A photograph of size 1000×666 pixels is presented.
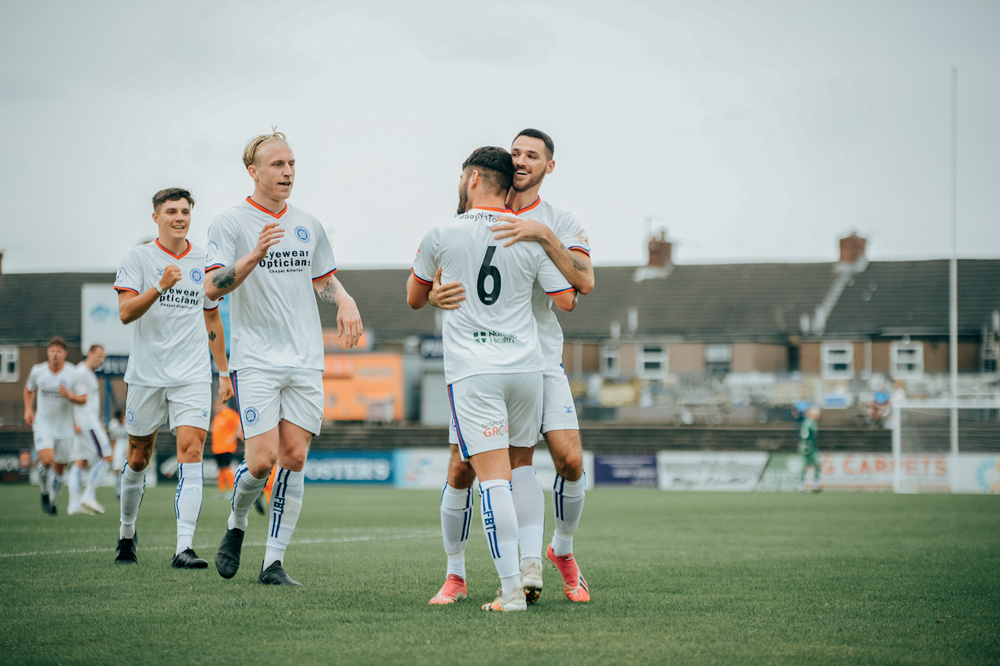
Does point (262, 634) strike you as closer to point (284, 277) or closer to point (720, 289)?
point (284, 277)

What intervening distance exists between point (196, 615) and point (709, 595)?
2.85 m

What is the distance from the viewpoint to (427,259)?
17.8ft

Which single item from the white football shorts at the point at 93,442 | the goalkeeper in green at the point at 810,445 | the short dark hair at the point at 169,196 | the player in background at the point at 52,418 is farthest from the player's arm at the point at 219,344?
the goalkeeper in green at the point at 810,445

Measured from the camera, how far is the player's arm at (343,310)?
636 cm

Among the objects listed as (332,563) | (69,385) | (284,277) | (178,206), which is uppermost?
(178,206)

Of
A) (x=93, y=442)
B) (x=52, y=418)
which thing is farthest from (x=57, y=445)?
(x=93, y=442)

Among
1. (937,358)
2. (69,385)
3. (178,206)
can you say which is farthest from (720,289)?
(178,206)

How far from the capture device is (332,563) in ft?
25.7

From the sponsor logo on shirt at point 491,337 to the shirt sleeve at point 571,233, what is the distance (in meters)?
0.67

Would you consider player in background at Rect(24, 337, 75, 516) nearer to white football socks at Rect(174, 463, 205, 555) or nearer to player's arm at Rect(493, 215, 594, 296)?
white football socks at Rect(174, 463, 205, 555)

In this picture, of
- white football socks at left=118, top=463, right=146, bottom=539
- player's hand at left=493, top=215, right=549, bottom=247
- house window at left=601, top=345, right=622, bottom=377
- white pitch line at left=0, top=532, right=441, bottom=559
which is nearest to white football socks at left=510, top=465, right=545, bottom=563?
player's hand at left=493, top=215, right=549, bottom=247

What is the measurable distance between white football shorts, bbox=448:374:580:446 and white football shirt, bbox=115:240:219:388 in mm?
3070

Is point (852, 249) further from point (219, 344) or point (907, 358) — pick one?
point (219, 344)

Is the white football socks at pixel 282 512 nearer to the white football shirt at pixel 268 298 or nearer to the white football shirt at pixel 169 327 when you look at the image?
the white football shirt at pixel 268 298
